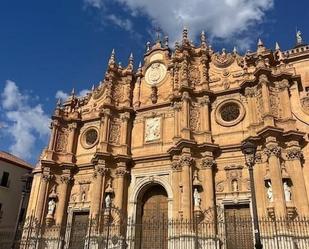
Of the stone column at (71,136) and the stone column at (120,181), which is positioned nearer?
the stone column at (120,181)

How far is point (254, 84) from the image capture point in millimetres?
18906

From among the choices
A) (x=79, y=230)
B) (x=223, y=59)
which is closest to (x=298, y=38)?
(x=223, y=59)

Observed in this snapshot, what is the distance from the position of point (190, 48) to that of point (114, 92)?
5656 millimetres

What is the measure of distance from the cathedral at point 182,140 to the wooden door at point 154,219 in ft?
0.26

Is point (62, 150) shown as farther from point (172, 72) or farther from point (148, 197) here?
point (172, 72)

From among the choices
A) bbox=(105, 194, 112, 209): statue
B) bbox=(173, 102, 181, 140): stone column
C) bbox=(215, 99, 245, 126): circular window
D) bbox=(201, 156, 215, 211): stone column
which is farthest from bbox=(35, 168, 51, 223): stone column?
bbox=(215, 99, 245, 126): circular window

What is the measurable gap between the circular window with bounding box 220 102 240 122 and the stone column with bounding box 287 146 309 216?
371 cm

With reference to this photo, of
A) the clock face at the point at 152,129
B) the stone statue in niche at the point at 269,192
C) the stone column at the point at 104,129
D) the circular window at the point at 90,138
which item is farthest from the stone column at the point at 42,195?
the stone statue in niche at the point at 269,192

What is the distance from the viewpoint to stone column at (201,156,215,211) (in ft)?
56.5

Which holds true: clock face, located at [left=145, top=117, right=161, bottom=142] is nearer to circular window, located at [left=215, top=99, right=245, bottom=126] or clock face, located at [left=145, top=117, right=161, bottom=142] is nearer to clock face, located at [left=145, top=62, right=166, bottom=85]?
clock face, located at [left=145, top=62, right=166, bottom=85]

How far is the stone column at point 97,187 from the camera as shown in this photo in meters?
19.2

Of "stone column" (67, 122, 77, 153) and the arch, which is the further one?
"stone column" (67, 122, 77, 153)

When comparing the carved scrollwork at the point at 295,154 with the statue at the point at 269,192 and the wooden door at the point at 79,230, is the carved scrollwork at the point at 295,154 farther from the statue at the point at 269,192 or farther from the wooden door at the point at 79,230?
the wooden door at the point at 79,230

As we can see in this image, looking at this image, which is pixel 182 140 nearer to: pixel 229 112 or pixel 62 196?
pixel 229 112
